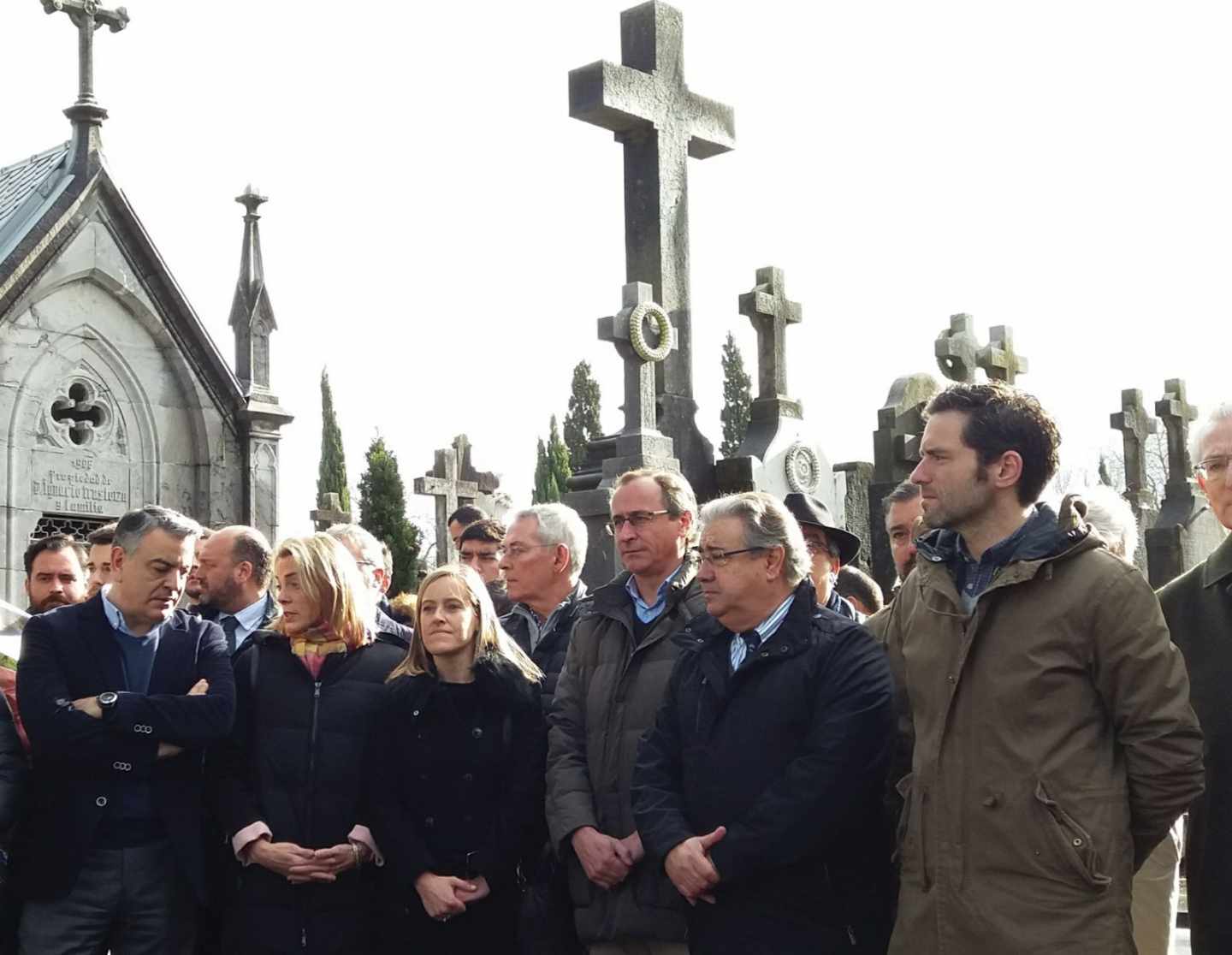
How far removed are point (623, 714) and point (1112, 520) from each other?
1.97 m

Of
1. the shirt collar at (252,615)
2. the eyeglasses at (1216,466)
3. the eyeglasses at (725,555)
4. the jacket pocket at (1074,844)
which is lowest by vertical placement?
the jacket pocket at (1074,844)

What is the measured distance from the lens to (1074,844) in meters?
3.58

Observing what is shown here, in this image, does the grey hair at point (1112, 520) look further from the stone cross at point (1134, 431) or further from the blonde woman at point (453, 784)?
the stone cross at point (1134, 431)

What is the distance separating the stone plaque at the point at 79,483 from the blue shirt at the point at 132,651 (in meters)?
11.5

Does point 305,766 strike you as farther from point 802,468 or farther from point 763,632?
point 802,468

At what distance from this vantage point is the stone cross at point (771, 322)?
13766 mm

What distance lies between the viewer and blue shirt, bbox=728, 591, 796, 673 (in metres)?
4.45

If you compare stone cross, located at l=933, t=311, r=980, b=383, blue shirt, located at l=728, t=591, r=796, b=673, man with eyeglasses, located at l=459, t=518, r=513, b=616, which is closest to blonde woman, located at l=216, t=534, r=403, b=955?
blue shirt, located at l=728, t=591, r=796, b=673

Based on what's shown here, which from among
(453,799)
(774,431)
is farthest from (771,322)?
(453,799)

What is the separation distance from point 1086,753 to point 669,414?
8871 mm

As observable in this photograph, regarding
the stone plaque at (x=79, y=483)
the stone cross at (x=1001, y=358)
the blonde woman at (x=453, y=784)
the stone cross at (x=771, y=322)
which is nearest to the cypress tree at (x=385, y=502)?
the stone plaque at (x=79, y=483)

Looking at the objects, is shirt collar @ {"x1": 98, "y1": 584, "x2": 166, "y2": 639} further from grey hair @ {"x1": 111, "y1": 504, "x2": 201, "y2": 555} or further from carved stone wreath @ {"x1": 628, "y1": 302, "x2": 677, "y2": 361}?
carved stone wreath @ {"x1": 628, "y1": 302, "x2": 677, "y2": 361}

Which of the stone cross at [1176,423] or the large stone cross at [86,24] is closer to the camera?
the large stone cross at [86,24]

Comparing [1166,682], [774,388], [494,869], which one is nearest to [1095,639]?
[1166,682]
